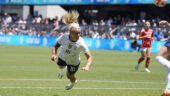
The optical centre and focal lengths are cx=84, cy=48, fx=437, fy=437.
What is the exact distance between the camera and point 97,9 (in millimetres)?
56906

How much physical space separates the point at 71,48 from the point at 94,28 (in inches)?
1350

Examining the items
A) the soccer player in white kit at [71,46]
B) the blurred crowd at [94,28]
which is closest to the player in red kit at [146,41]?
the soccer player in white kit at [71,46]

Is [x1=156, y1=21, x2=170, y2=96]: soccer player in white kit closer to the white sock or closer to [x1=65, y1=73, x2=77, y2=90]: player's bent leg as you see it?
the white sock

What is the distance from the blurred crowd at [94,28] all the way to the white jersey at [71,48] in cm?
2708

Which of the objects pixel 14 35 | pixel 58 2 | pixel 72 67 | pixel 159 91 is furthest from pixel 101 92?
pixel 58 2

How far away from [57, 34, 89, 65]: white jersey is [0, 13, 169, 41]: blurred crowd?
88.8ft

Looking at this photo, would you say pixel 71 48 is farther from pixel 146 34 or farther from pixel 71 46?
pixel 146 34

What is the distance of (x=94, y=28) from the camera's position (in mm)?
46312

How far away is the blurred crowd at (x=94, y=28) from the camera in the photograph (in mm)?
41816

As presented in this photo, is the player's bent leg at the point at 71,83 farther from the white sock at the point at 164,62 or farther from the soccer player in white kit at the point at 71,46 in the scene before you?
the white sock at the point at 164,62

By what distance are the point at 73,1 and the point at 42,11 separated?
2268 centimetres

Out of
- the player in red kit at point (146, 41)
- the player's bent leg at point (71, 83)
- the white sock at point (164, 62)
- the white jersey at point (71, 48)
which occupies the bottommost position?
the player in red kit at point (146, 41)

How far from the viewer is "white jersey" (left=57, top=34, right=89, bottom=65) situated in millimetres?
11914

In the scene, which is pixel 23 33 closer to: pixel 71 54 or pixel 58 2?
pixel 58 2
